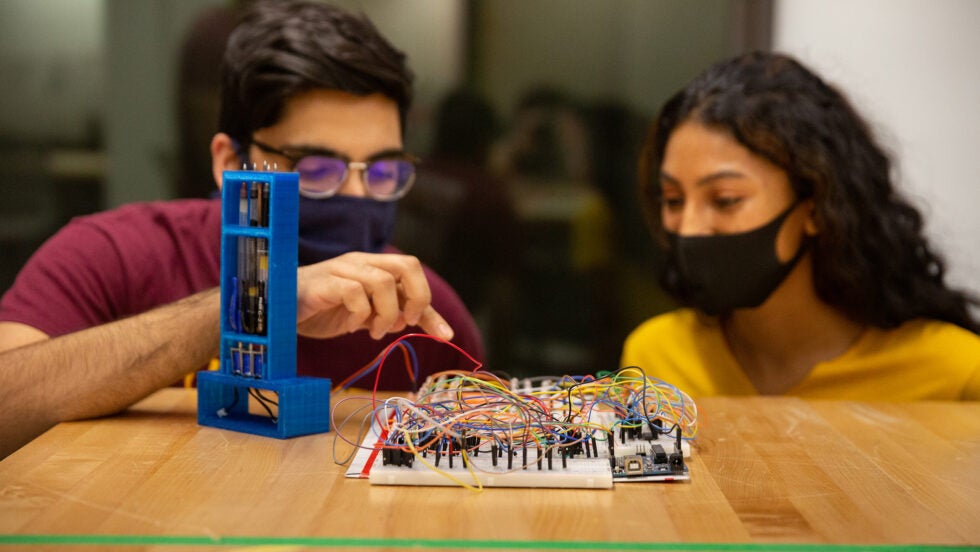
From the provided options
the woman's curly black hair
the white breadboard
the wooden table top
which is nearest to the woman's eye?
the woman's curly black hair

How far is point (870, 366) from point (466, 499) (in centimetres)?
134

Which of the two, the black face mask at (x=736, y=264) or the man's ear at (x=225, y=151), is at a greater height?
the man's ear at (x=225, y=151)

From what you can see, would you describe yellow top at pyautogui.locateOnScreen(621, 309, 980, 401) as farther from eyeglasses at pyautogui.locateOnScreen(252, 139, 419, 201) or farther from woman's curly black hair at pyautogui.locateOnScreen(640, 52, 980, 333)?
eyeglasses at pyautogui.locateOnScreen(252, 139, 419, 201)

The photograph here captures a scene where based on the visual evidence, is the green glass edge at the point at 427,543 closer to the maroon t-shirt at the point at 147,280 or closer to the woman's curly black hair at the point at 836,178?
the maroon t-shirt at the point at 147,280

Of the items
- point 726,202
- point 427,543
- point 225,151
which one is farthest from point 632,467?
point 225,151

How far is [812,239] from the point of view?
2.17 m

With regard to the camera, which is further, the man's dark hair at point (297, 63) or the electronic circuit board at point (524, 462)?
the man's dark hair at point (297, 63)

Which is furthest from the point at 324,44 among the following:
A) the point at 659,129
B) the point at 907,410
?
the point at 907,410

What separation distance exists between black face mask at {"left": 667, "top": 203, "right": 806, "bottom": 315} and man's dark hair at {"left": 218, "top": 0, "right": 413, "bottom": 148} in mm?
731

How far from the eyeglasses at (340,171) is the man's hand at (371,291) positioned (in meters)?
0.54

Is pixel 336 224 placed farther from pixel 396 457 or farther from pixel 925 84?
pixel 925 84

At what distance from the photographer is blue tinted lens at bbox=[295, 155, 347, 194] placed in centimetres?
193

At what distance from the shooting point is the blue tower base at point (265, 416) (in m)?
1.29

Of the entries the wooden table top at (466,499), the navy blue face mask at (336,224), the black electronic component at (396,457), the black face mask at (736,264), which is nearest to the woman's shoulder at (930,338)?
the black face mask at (736,264)
